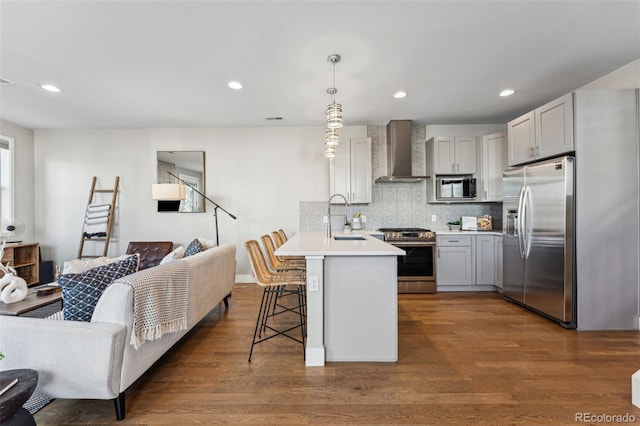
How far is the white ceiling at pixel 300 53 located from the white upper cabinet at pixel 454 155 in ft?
1.77

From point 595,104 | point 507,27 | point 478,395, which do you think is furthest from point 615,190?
point 478,395

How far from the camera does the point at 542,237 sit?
2.88 m

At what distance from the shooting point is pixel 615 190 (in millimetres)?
2600

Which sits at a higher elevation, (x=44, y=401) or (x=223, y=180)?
(x=223, y=180)

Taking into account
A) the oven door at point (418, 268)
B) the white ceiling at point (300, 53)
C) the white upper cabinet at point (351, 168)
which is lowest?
the oven door at point (418, 268)

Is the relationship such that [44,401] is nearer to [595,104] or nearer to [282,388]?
[282,388]

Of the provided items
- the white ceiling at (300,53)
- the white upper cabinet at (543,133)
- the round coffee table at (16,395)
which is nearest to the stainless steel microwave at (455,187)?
the white upper cabinet at (543,133)

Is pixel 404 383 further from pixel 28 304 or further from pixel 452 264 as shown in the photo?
pixel 28 304

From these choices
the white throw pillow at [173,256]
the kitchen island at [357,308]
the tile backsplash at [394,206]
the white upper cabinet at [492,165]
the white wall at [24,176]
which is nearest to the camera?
the kitchen island at [357,308]

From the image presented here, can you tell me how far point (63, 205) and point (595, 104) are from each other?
7.15 m

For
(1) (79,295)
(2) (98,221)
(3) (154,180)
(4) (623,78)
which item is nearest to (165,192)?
(3) (154,180)

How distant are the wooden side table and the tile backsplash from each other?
3.05 m

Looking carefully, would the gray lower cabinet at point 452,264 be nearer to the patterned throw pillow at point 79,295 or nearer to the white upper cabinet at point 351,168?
the white upper cabinet at point 351,168

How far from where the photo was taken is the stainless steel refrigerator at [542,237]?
2645mm
